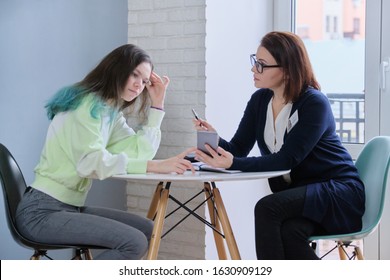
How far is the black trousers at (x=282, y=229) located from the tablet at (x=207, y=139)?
287mm

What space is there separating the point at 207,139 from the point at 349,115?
1222 millimetres

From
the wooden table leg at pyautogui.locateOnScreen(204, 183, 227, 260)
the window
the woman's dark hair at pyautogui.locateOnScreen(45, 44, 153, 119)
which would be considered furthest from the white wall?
the woman's dark hair at pyautogui.locateOnScreen(45, 44, 153, 119)

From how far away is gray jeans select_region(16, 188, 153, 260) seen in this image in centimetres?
249

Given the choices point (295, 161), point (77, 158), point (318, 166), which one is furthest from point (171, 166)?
point (318, 166)

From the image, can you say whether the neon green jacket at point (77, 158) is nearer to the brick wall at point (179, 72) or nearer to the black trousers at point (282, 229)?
the black trousers at point (282, 229)

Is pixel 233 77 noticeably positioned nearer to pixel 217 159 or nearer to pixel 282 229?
pixel 217 159

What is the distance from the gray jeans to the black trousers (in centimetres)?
44

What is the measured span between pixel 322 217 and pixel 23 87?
1439 millimetres

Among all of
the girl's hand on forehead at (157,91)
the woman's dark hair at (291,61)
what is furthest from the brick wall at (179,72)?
the woman's dark hair at (291,61)

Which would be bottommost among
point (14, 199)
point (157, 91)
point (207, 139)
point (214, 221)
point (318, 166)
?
point (214, 221)

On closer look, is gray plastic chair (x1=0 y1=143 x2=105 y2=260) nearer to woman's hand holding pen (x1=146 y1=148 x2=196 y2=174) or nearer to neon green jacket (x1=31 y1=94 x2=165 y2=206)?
neon green jacket (x1=31 y1=94 x2=165 y2=206)

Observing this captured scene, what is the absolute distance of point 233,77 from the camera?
3.43 m

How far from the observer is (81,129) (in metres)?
2.57
